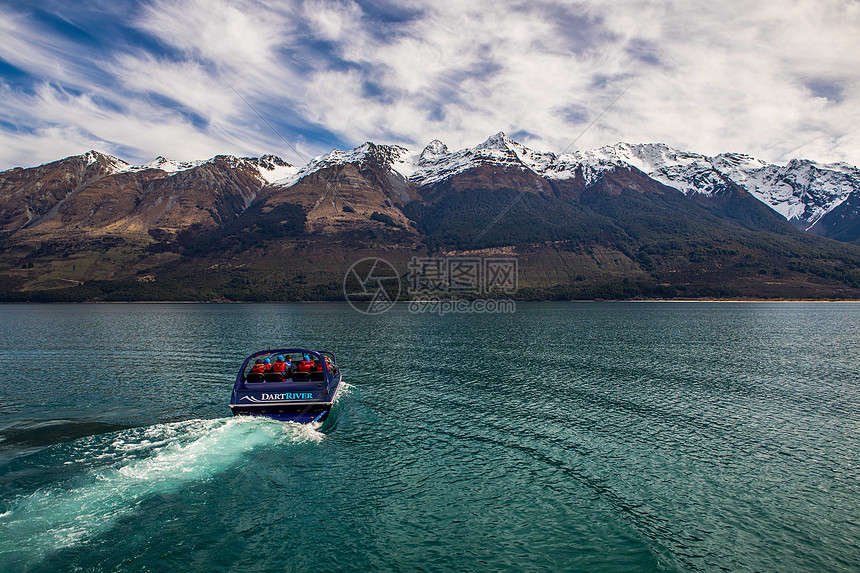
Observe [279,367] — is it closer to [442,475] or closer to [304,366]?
[304,366]

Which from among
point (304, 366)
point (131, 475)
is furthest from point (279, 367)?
point (131, 475)

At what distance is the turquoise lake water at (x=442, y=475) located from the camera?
17.4 meters

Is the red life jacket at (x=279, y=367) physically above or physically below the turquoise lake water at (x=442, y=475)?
above

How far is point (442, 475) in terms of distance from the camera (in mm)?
24438

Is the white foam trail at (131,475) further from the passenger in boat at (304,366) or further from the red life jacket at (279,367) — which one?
the passenger in boat at (304,366)

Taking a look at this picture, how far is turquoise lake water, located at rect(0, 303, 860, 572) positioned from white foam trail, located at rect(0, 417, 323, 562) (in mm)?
121

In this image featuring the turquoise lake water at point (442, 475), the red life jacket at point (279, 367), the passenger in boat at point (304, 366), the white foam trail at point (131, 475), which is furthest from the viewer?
the passenger in boat at point (304, 366)

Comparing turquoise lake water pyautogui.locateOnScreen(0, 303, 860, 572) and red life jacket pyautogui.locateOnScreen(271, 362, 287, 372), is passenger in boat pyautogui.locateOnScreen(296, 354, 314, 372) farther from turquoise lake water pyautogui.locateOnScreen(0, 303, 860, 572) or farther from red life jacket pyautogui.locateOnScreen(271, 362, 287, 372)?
turquoise lake water pyautogui.locateOnScreen(0, 303, 860, 572)

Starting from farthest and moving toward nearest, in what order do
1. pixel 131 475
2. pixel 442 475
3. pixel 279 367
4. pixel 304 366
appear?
pixel 304 366
pixel 279 367
pixel 442 475
pixel 131 475

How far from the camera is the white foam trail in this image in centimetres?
1725

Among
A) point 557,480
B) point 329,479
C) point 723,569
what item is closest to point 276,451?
point 329,479

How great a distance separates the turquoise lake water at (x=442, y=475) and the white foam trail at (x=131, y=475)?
0.12 metres

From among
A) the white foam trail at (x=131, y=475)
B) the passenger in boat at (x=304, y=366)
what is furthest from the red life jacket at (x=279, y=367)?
the white foam trail at (x=131, y=475)

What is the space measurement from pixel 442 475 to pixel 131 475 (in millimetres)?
15402
